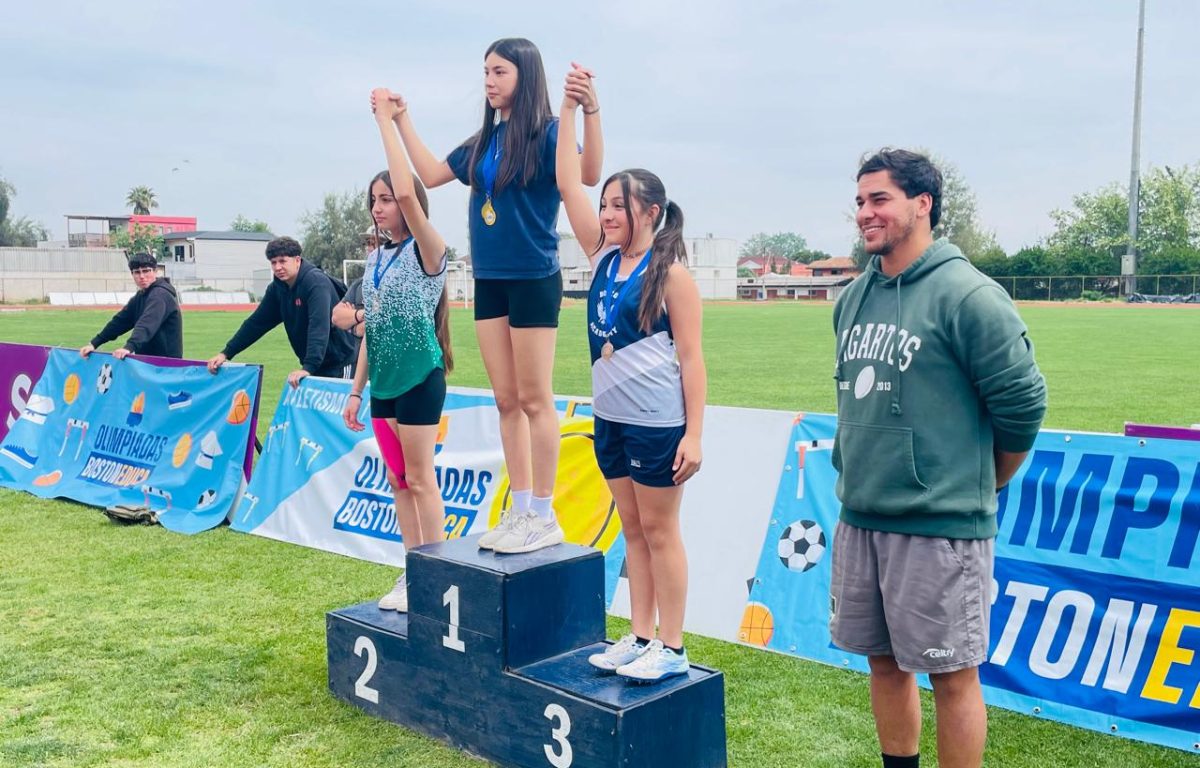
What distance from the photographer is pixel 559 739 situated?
11.1ft

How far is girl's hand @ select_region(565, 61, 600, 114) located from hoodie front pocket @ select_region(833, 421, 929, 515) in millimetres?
1405

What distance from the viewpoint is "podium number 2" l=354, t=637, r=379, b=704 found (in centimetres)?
415

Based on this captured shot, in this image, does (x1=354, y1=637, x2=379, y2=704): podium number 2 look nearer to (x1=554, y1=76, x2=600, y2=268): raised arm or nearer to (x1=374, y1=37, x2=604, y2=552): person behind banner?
(x1=374, y1=37, x2=604, y2=552): person behind banner

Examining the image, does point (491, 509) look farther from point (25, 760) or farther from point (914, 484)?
point (914, 484)

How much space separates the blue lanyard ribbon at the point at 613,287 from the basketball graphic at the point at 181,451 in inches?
224

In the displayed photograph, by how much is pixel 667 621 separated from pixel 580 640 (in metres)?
0.55

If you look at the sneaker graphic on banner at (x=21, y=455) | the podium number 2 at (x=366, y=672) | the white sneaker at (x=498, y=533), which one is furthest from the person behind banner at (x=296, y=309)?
the white sneaker at (x=498, y=533)

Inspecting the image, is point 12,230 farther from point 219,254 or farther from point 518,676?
point 518,676

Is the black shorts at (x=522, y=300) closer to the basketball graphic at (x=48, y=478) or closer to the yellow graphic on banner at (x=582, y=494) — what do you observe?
the yellow graphic on banner at (x=582, y=494)

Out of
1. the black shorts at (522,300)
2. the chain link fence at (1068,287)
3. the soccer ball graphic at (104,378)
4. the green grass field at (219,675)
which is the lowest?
the green grass field at (219,675)

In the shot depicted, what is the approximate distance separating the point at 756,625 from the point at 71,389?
731 cm

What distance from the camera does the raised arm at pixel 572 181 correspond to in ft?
11.2

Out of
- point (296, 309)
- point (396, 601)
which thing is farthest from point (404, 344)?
point (296, 309)

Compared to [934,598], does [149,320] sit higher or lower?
higher
